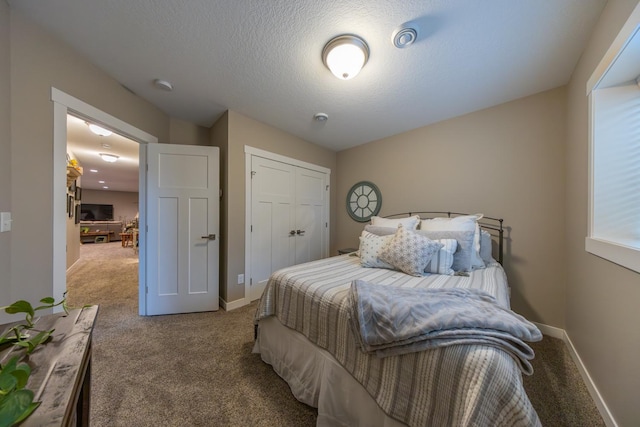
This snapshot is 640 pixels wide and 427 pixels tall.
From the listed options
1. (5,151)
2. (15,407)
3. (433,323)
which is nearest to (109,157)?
(5,151)

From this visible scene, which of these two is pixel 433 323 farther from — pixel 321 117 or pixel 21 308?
pixel 321 117

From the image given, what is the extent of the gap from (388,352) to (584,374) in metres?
1.68

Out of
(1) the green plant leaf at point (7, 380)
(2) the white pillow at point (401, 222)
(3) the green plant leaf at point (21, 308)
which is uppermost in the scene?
(2) the white pillow at point (401, 222)

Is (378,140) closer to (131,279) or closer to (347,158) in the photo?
(347,158)

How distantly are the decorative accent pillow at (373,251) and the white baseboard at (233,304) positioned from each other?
1656mm

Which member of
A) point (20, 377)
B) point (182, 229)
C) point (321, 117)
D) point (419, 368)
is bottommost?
point (419, 368)

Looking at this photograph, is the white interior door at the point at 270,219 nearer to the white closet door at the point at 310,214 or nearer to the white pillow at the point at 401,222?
the white closet door at the point at 310,214

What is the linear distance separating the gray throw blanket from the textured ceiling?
5.46 ft

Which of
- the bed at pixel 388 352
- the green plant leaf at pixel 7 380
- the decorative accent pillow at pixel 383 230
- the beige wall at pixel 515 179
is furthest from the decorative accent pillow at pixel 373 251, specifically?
the green plant leaf at pixel 7 380

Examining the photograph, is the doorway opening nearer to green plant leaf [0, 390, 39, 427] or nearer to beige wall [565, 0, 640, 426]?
green plant leaf [0, 390, 39, 427]

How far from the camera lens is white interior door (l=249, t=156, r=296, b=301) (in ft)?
9.42

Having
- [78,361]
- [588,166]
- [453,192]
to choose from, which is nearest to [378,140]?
[453,192]

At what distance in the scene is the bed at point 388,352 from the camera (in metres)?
0.77

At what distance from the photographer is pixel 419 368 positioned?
2.96 ft
